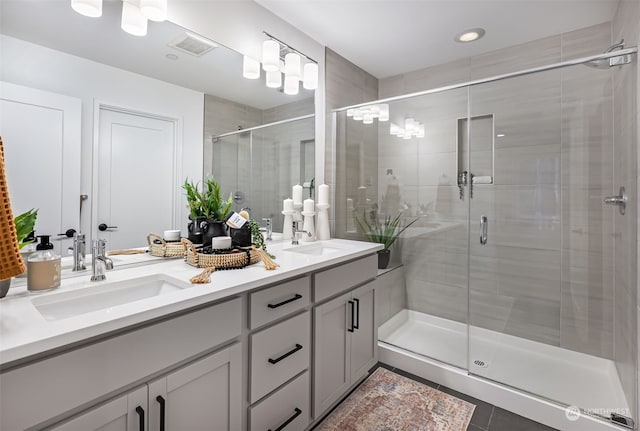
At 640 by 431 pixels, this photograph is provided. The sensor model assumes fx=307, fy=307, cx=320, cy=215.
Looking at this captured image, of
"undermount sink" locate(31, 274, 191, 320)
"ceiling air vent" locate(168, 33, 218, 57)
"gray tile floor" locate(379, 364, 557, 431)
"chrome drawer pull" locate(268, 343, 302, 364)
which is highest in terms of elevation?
"ceiling air vent" locate(168, 33, 218, 57)

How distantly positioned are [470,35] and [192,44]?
197cm

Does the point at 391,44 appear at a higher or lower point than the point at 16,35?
higher

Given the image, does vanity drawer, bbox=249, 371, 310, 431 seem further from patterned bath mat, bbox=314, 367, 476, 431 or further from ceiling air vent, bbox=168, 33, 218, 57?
ceiling air vent, bbox=168, 33, 218, 57

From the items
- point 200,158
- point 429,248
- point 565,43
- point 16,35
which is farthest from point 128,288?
point 565,43

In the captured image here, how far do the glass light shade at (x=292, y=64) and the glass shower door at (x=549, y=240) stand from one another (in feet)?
4.41

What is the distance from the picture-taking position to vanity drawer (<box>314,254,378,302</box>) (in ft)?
5.11

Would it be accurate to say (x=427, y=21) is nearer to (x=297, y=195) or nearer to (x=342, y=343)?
(x=297, y=195)

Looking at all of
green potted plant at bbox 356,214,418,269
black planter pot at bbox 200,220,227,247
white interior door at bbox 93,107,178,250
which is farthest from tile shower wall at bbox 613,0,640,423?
white interior door at bbox 93,107,178,250

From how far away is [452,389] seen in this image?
197cm

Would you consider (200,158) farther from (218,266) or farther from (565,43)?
(565,43)

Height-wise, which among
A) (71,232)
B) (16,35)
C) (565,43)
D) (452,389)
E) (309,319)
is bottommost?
(452,389)

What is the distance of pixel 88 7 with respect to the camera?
1.27 m

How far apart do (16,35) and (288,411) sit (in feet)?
5.95

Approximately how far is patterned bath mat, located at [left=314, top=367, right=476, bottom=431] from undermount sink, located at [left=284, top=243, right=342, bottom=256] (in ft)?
2.92
